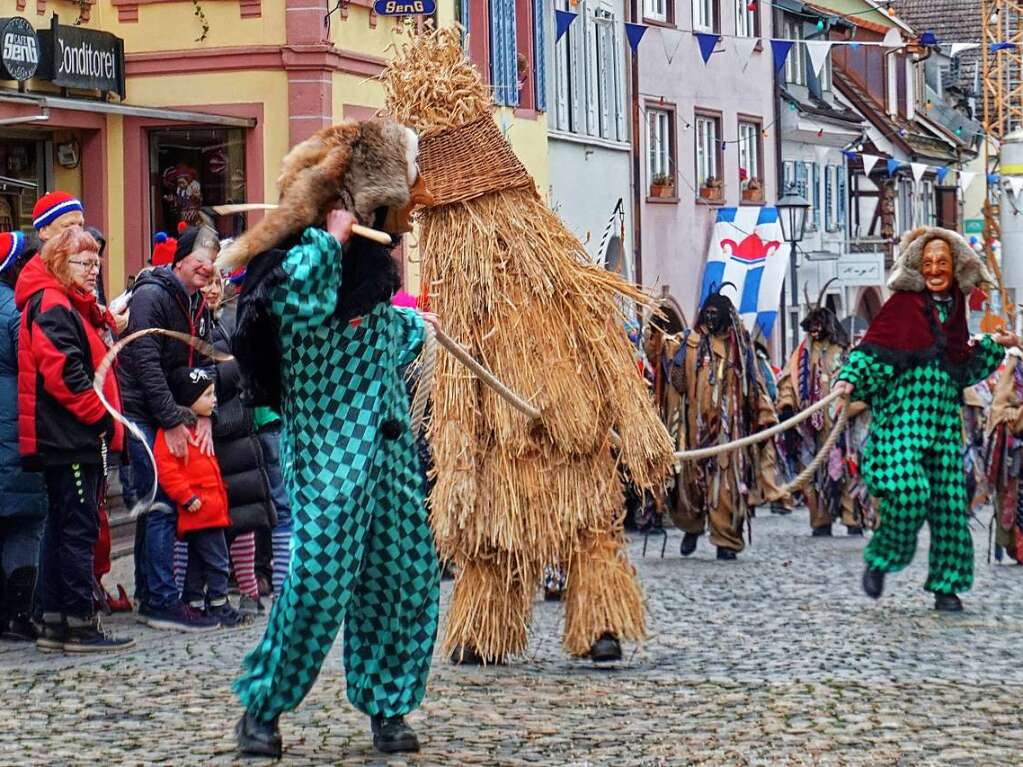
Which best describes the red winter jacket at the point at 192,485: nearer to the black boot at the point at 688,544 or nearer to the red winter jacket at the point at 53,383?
the red winter jacket at the point at 53,383

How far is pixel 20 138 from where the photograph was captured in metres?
17.0

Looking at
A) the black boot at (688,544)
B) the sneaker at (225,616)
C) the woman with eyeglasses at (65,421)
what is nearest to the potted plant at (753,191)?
the black boot at (688,544)

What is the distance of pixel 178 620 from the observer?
9.46m

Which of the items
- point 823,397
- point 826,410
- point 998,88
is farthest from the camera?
point 998,88

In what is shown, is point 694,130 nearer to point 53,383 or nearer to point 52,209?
point 52,209

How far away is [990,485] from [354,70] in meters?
8.37

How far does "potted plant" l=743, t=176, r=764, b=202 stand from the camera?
1448 inches

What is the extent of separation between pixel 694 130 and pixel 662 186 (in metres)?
2.01

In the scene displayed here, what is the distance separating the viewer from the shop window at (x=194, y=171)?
1869 cm

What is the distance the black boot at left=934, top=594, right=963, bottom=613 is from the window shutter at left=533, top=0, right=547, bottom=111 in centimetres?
1706

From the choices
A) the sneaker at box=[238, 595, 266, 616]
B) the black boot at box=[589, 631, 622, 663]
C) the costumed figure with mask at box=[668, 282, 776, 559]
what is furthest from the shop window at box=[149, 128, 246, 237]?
the black boot at box=[589, 631, 622, 663]

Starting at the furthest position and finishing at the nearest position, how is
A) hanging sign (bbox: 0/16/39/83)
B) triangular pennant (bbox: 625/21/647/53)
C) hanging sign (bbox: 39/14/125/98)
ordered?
triangular pennant (bbox: 625/21/647/53) → hanging sign (bbox: 39/14/125/98) → hanging sign (bbox: 0/16/39/83)

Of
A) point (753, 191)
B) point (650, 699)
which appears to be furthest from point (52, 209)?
point (753, 191)

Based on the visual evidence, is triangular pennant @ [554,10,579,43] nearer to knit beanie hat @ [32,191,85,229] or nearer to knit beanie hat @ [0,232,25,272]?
knit beanie hat @ [32,191,85,229]
